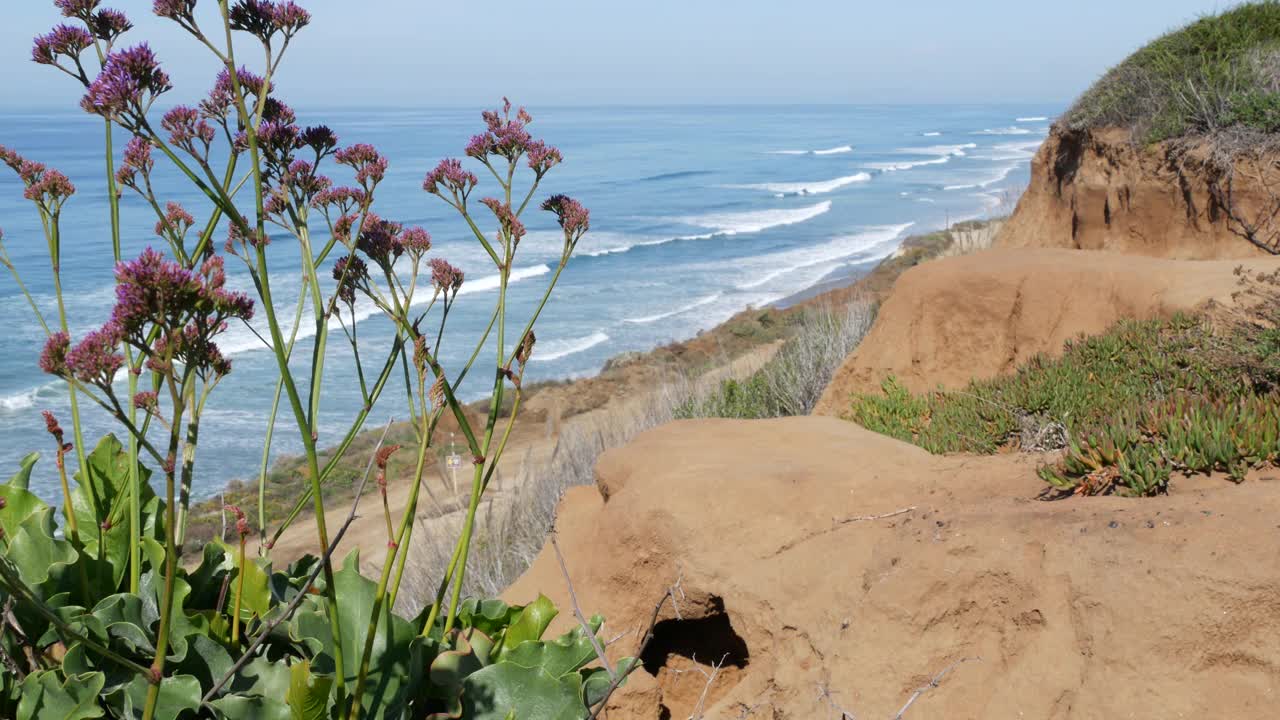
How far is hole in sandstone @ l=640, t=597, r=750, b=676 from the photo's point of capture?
4.82m

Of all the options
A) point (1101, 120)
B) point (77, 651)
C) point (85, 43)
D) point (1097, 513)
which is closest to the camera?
point (77, 651)

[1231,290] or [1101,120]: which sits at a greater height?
[1101,120]

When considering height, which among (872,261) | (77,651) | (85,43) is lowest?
(872,261)

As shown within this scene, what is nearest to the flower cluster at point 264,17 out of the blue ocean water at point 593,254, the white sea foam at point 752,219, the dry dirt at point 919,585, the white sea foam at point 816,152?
the dry dirt at point 919,585

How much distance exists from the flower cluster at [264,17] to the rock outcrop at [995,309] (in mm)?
7727

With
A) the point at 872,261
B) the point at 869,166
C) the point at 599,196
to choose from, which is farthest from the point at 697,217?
the point at 869,166

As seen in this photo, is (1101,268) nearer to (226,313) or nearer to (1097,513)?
(1097,513)

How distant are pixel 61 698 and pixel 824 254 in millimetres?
36240

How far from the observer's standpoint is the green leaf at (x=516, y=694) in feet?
6.89

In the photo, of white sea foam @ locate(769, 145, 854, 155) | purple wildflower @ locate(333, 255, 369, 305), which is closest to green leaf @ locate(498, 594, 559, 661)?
purple wildflower @ locate(333, 255, 369, 305)

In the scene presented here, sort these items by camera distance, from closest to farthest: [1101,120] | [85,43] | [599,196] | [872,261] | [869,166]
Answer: [85,43], [1101,120], [872,261], [599,196], [869,166]

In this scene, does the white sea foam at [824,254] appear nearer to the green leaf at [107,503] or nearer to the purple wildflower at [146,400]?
the green leaf at [107,503]

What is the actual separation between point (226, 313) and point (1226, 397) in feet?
16.0

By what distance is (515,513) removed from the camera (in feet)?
24.7
